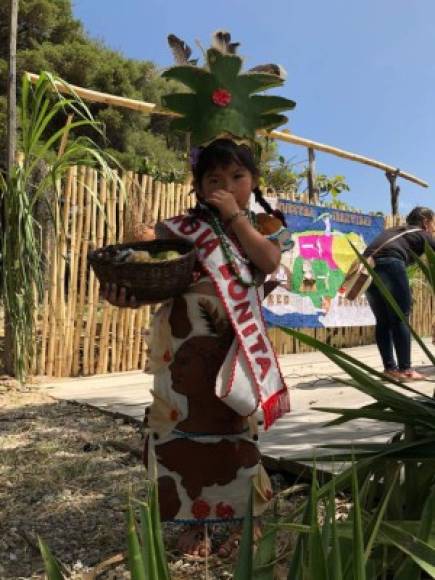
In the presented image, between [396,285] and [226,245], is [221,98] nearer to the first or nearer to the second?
[226,245]

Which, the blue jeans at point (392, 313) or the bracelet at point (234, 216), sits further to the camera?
the blue jeans at point (392, 313)

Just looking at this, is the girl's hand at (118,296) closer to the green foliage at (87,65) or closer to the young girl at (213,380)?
the young girl at (213,380)

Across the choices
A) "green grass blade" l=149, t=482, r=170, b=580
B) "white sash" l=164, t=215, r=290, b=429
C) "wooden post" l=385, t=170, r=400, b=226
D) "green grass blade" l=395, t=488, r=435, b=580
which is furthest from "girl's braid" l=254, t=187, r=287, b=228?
"wooden post" l=385, t=170, r=400, b=226

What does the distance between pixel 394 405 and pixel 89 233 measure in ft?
13.1

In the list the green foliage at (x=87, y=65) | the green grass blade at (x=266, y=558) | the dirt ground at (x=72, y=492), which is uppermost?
the green foliage at (x=87, y=65)

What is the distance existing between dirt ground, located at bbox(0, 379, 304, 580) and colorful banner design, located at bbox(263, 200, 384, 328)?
3412mm

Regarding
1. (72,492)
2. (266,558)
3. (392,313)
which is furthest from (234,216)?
(392,313)

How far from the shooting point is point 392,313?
13.5 feet

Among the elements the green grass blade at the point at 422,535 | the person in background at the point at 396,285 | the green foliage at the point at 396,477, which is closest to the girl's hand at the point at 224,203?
the green foliage at the point at 396,477

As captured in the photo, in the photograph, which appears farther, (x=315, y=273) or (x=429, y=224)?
(x=315, y=273)

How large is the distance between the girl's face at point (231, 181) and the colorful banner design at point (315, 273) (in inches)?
178

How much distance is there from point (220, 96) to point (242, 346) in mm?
721

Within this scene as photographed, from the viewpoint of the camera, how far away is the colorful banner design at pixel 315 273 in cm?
646

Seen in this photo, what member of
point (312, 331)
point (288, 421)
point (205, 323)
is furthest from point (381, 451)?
point (312, 331)
